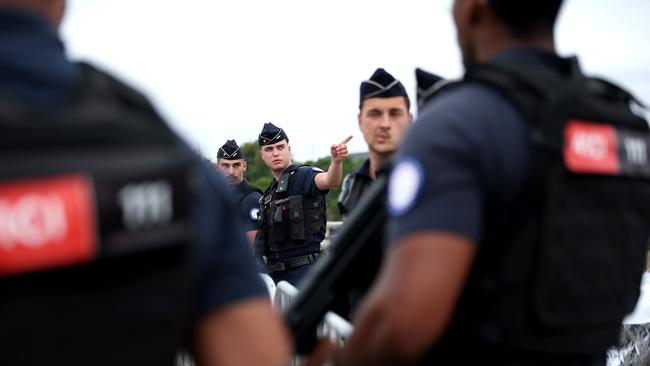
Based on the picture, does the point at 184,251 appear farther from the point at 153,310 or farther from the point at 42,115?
the point at 42,115

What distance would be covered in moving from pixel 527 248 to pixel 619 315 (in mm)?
397

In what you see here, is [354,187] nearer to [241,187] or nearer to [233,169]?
[241,187]

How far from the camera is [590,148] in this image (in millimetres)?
1616

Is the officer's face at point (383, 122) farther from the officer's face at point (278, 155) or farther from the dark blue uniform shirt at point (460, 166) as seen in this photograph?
the officer's face at point (278, 155)

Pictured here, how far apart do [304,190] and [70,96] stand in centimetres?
547

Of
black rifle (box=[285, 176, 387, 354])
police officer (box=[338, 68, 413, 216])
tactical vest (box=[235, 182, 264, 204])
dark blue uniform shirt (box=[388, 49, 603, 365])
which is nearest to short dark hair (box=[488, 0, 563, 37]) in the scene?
dark blue uniform shirt (box=[388, 49, 603, 365])

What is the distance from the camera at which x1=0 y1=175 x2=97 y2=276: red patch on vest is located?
946 mm

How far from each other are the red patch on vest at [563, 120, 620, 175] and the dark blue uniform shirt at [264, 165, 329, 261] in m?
4.86

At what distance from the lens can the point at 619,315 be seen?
170 centimetres

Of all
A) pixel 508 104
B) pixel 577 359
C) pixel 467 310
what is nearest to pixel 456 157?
pixel 508 104

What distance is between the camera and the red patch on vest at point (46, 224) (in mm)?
946

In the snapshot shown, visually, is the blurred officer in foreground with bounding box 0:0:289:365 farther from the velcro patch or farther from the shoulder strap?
the shoulder strap

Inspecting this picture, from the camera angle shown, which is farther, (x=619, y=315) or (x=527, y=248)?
(x=619, y=315)

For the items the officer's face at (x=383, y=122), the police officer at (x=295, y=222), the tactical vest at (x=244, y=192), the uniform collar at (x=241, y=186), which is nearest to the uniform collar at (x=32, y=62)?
the officer's face at (x=383, y=122)
